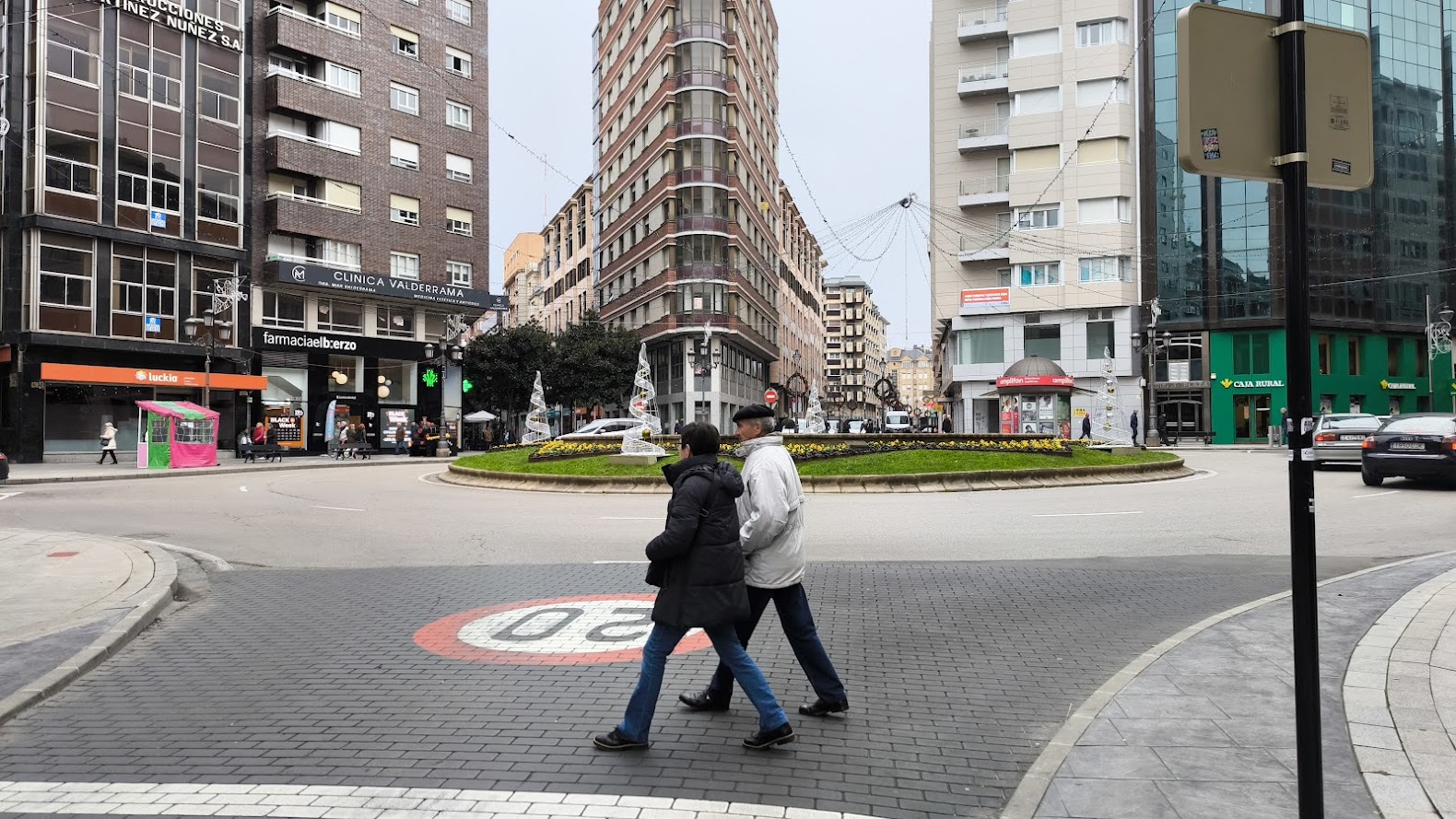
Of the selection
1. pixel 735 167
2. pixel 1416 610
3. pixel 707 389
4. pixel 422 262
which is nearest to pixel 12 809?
pixel 1416 610

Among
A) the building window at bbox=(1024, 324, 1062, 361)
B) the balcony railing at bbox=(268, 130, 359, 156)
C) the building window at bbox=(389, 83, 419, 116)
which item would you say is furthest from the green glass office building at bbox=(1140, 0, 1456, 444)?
the balcony railing at bbox=(268, 130, 359, 156)

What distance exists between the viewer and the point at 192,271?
36375mm

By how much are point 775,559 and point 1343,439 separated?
2263 centimetres

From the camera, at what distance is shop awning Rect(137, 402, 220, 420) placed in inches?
1113

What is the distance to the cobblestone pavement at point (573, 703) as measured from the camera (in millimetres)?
4051

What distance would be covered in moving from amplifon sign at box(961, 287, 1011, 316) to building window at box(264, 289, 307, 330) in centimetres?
3433

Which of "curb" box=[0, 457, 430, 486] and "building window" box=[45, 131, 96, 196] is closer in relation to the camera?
"curb" box=[0, 457, 430, 486]

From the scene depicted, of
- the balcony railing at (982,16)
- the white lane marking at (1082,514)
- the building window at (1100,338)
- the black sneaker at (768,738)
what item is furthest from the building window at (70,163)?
the building window at (1100,338)

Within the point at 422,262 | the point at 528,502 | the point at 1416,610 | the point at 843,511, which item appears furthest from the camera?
the point at 422,262

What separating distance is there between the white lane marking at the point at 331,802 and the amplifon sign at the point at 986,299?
1969 inches

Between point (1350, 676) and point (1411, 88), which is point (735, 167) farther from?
point (1350, 676)

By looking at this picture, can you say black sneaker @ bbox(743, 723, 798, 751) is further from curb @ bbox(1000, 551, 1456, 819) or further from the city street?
curb @ bbox(1000, 551, 1456, 819)

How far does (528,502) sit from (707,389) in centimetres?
3863

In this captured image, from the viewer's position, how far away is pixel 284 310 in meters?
40.1
